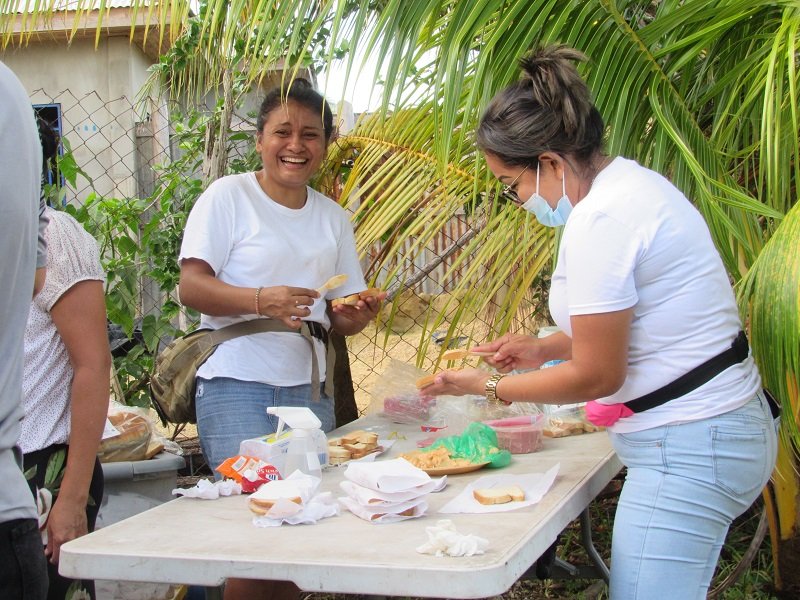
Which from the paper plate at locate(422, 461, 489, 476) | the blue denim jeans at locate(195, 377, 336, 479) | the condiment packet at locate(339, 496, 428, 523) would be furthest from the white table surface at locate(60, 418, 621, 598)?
the blue denim jeans at locate(195, 377, 336, 479)

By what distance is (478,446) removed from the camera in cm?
241

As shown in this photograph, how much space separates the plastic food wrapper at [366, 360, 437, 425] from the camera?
2.99 meters

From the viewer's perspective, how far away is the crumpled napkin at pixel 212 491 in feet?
6.98

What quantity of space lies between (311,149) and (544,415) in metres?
1.10

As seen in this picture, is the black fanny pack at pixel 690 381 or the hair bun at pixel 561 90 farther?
the hair bun at pixel 561 90

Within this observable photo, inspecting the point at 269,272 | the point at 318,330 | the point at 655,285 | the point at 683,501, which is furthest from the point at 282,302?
the point at 683,501

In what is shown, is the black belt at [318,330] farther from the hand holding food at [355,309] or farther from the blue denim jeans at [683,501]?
the blue denim jeans at [683,501]

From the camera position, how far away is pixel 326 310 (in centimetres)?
304

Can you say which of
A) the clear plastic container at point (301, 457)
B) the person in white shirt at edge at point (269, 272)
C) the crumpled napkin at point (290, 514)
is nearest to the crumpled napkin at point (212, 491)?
the clear plastic container at point (301, 457)

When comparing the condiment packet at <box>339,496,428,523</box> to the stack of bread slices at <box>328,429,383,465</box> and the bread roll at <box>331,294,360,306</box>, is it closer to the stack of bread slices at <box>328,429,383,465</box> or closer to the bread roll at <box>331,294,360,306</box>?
the stack of bread slices at <box>328,429,383,465</box>

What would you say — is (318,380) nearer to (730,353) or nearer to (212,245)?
(212,245)

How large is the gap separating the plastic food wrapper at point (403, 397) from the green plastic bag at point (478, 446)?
1.51 ft

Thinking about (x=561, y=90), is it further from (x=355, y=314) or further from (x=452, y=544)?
(x=355, y=314)

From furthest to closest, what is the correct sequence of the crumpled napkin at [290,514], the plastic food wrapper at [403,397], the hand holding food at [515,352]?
the plastic food wrapper at [403,397] < the hand holding food at [515,352] < the crumpled napkin at [290,514]
